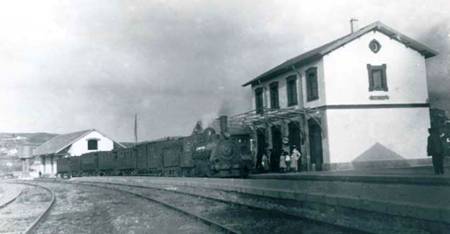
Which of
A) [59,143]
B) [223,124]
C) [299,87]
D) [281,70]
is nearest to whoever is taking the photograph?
[223,124]

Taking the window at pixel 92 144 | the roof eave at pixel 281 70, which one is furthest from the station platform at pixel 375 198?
the window at pixel 92 144

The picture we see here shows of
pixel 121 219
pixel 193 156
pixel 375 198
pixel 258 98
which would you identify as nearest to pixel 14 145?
pixel 258 98

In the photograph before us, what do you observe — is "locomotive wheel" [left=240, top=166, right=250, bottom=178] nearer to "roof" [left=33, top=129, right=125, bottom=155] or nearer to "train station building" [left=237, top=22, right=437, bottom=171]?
"train station building" [left=237, top=22, right=437, bottom=171]

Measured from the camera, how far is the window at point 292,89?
25281mm

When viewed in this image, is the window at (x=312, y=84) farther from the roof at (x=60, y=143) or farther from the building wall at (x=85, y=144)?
the building wall at (x=85, y=144)

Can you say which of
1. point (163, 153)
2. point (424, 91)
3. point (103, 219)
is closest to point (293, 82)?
point (424, 91)

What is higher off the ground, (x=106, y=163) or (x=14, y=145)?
(x=14, y=145)

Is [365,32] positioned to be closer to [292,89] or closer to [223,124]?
[292,89]

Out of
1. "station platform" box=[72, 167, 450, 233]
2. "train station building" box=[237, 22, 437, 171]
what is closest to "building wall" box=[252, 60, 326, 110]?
"train station building" box=[237, 22, 437, 171]

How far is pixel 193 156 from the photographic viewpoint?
22.7m

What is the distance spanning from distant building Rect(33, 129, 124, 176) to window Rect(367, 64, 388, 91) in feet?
134

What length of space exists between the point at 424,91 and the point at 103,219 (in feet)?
63.0

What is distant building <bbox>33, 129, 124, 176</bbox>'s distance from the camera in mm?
54219

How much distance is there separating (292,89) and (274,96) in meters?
2.32
